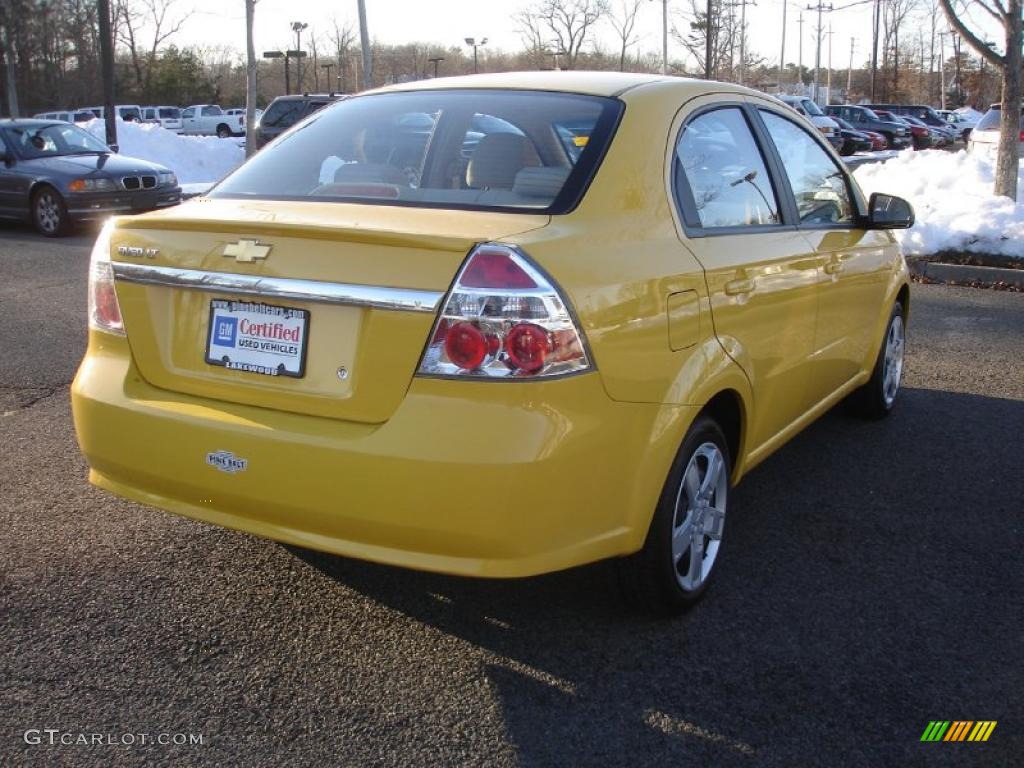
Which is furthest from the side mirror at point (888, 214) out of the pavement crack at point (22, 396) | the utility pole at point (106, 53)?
the utility pole at point (106, 53)

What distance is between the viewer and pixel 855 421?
5.66 meters

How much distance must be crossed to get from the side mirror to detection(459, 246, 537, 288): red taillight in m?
2.67

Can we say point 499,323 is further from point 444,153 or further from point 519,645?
point 444,153

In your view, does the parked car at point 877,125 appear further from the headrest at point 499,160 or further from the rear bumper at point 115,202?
the headrest at point 499,160

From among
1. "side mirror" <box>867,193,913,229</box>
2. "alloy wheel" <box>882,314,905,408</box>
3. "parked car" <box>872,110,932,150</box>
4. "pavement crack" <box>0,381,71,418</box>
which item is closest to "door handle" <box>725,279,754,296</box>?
"side mirror" <box>867,193,913,229</box>

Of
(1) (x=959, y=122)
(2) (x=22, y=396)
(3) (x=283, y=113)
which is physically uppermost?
(1) (x=959, y=122)

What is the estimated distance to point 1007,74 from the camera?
12.0 m

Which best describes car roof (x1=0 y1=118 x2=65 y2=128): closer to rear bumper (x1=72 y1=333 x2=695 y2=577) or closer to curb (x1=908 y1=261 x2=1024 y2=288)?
curb (x1=908 y1=261 x2=1024 y2=288)

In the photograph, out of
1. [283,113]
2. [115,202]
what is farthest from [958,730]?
[283,113]

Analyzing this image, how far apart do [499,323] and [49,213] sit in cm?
1276

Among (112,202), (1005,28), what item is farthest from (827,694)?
(112,202)

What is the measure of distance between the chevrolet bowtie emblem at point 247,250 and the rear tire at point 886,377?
11.2 ft

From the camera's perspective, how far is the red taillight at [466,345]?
8.78ft

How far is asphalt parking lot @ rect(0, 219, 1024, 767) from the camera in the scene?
2729mm
